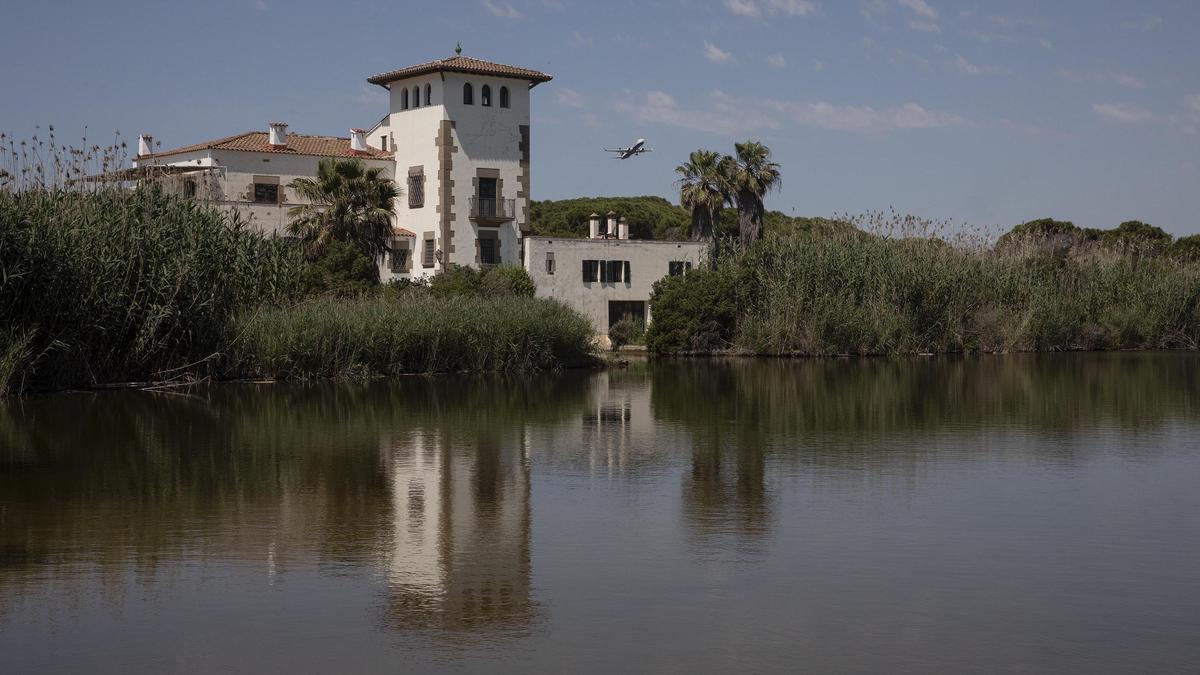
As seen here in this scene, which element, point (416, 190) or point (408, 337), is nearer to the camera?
point (408, 337)

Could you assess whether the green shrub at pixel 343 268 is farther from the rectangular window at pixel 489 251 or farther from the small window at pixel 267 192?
the rectangular window at pixel 489 251

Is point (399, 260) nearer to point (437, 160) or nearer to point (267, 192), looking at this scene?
point (437, 160)

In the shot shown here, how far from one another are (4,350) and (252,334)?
6.37m

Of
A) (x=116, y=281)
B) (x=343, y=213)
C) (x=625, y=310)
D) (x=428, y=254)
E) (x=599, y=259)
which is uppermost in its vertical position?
(x=343, y=213)

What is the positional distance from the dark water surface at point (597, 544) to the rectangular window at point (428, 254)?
34.0 m

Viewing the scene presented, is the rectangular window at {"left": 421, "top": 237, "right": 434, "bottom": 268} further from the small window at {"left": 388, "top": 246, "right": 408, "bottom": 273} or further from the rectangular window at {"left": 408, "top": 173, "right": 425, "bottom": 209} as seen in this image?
the rectangular window at {"left": 408, "top": 173, "right": 425, "bottom": 209}

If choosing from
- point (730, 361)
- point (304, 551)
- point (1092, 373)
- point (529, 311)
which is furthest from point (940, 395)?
point (304, 551)

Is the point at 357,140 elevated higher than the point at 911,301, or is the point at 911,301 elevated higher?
the point at 357,140

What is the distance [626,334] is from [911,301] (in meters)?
11.1


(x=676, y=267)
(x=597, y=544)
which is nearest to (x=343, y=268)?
(x=676, y=267)

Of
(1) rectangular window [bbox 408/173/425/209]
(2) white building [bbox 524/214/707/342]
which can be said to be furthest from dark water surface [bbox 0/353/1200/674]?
(1) rectangular window [bbox 408/173/425/209]

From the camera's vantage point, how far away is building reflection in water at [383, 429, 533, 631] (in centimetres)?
894

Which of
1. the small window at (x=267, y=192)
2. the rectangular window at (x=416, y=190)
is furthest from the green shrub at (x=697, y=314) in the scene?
the small window at (x=267, y=192)

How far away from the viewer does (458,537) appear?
447 inches
